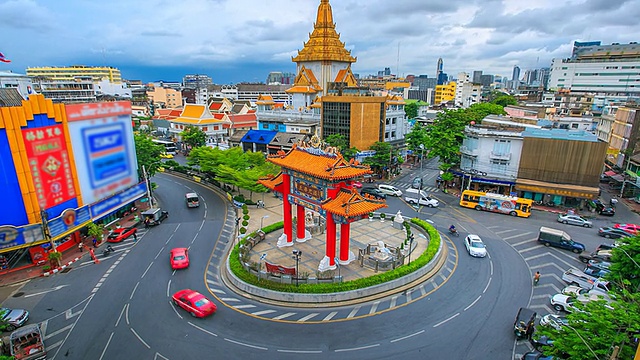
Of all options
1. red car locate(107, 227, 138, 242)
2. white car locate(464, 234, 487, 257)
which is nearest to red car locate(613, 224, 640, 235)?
white car locate(464, 234, 487, 257)

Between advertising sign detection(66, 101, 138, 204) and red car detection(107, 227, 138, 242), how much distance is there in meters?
4.04

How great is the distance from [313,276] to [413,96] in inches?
7192

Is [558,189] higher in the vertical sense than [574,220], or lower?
higher

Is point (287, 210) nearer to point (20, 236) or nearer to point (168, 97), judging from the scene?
point (20, 236)

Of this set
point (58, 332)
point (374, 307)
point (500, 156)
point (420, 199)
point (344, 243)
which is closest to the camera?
point (58, 332)

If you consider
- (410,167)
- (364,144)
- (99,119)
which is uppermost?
(99,119)

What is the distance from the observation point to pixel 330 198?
3044cm

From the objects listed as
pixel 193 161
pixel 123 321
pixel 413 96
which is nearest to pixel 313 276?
pixel 123 321

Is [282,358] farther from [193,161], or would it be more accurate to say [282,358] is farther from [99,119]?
[193,161]

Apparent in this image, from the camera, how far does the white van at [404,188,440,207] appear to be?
51781 millimetres

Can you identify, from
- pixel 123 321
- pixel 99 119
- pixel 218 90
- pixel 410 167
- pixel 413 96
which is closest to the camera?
pixel 123 321

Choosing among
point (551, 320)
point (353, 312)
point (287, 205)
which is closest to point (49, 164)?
point (287, 205)

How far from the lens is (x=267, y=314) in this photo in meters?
26.8

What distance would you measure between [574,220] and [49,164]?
58.8m
